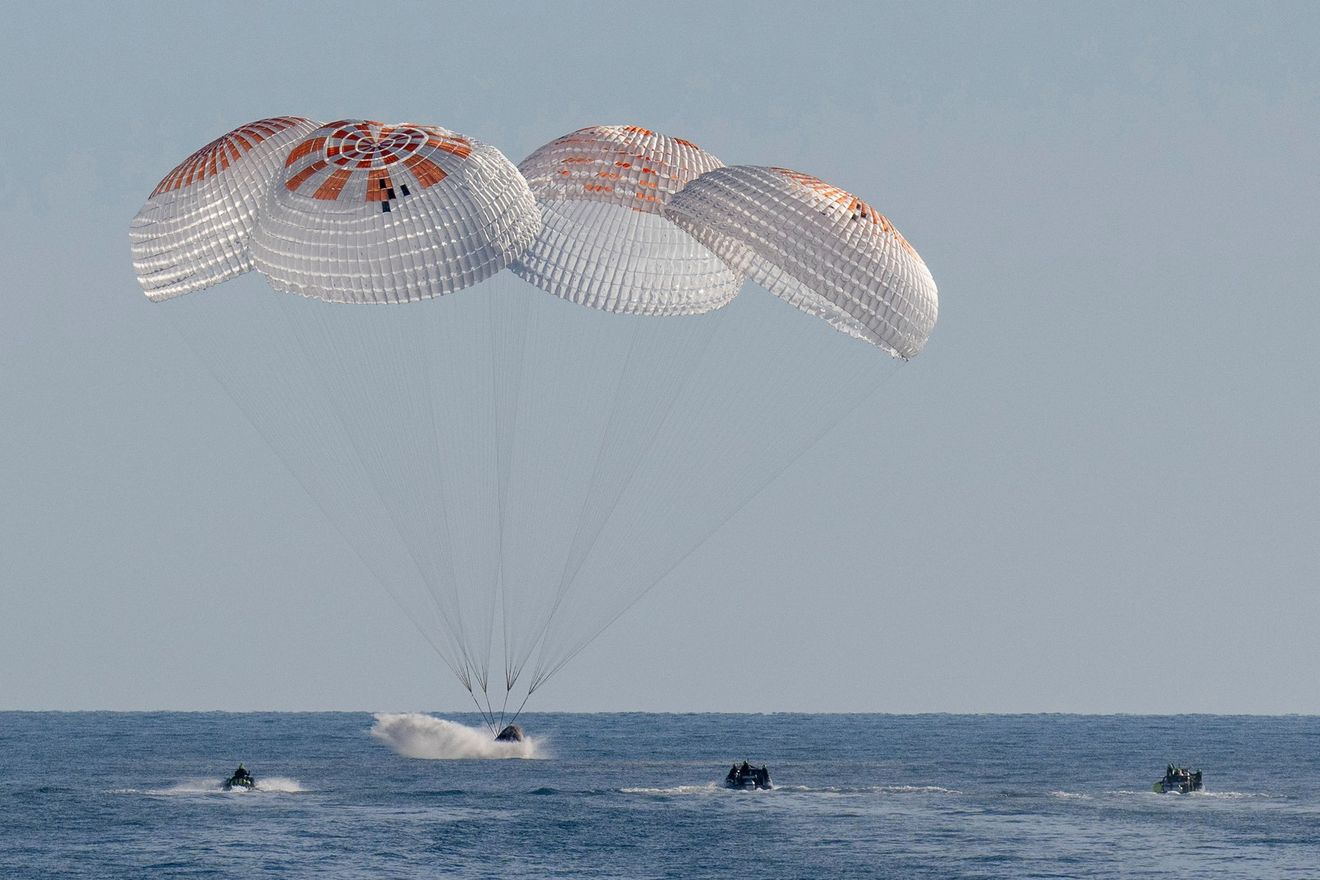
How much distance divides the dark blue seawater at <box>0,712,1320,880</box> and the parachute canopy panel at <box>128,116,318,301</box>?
1167cm

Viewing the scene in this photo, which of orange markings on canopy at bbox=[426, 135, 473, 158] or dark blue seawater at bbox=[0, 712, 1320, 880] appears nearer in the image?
orange markings on canopy at bbox=[426, 135, 473, 158]

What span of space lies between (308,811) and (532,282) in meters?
19.7

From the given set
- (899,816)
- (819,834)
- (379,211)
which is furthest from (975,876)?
(379,211)

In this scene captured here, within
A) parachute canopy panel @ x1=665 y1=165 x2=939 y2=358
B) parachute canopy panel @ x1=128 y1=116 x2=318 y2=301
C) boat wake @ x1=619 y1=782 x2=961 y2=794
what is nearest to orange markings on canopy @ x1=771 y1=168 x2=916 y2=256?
parachute canopy panel @ x1=665 y1=165 x2=939 y2=358

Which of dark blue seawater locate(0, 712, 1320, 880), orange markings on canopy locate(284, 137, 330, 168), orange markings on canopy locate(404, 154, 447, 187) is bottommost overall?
dark blue seawater locate(0, 712, 1320, 880)

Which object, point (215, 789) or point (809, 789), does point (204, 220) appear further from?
point (809, 789)

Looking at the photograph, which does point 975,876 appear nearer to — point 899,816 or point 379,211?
point 899,816

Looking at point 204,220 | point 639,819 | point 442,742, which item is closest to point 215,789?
point 639,819

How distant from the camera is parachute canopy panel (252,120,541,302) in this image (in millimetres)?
29453

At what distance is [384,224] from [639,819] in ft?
66.3

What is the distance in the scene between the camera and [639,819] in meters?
45.4

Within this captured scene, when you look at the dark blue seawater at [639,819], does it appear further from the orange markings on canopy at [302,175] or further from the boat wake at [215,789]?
the orange markings on canopy at [302,175]

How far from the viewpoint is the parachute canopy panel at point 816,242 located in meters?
29.9

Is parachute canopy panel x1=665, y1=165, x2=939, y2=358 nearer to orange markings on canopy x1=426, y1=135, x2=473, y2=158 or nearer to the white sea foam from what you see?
orange markings on canopy x1=426, y1=135, x2=473, y2=158
